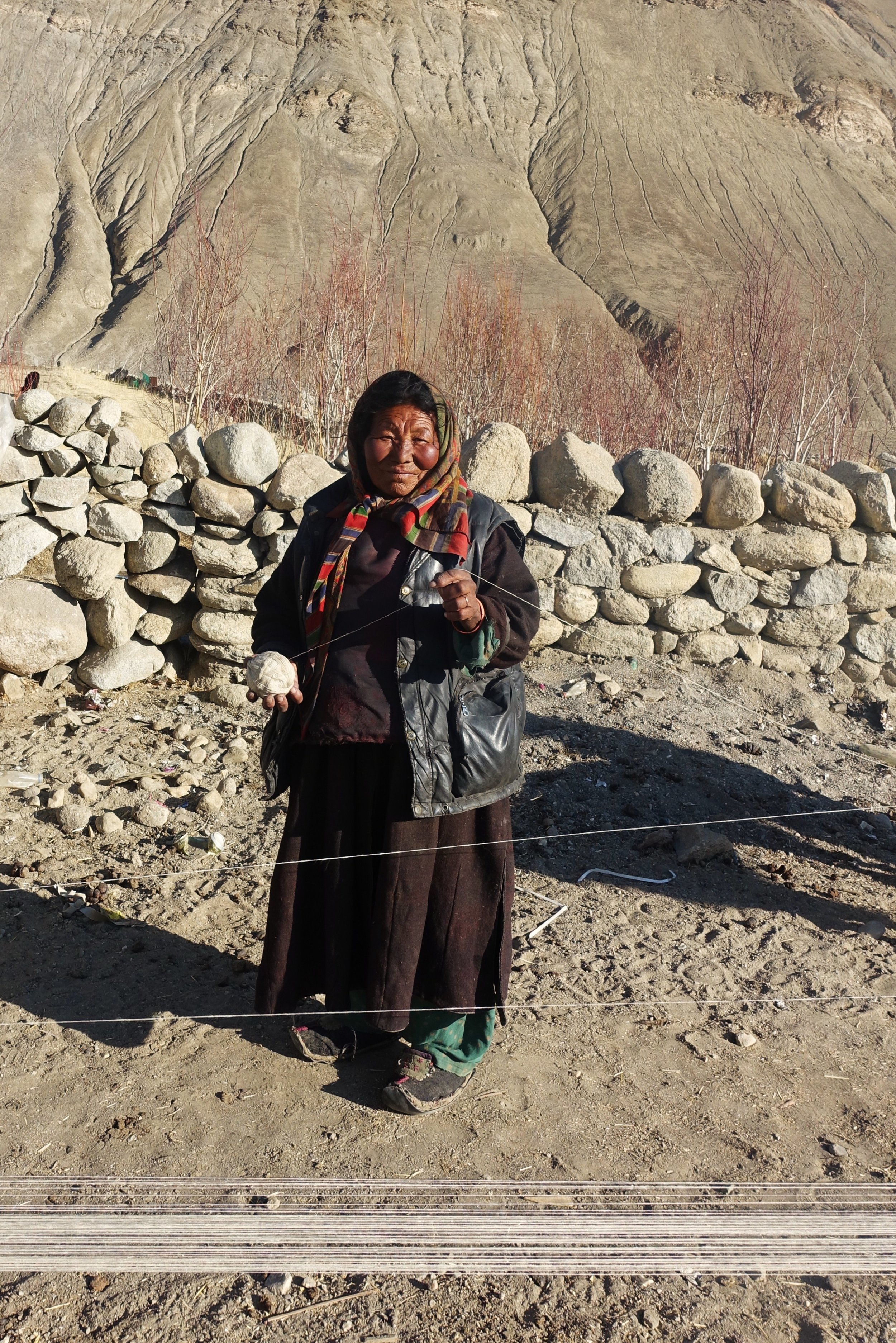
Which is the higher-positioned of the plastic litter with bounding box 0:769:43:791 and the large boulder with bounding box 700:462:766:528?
the large boulder with bounding box 700:462:766:528

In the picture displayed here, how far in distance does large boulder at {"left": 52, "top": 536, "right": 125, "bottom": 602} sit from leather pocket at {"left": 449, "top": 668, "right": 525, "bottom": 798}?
3286mm

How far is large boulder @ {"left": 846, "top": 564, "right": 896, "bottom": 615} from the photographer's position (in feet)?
20.1

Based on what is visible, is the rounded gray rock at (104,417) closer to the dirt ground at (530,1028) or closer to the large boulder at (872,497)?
the dirt ground at (530,1028)

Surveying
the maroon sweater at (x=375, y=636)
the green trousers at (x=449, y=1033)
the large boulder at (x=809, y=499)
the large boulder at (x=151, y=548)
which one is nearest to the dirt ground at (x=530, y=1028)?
the green trousers at (x=449, y=1033)

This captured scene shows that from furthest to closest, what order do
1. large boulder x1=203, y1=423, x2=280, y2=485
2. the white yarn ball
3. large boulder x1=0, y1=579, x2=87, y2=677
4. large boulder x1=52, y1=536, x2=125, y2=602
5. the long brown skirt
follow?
large boulder x1=203, y1=423, x2=280, y2=485 → large boulder x1=52, y1=536, x2=125, y2=602 → large boulder x1=0, y1=579, x2=87, y2=677 → the long brown skirt → the white yarn ball

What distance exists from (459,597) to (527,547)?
3.72 meters

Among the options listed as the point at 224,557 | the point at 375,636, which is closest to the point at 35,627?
the point at 224,557

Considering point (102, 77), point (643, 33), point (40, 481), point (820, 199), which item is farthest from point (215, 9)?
point (40, 481)

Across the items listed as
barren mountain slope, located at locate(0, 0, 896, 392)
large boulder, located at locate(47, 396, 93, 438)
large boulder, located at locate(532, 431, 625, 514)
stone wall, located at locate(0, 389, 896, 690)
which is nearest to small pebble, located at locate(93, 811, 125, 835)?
stone wall, located at locate(0, 389, 896, 690)

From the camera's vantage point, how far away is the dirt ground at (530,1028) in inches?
72.7

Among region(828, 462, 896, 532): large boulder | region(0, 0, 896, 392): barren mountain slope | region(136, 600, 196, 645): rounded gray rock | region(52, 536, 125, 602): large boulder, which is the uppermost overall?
region(0, 0, 896, 392): barren mountain slope

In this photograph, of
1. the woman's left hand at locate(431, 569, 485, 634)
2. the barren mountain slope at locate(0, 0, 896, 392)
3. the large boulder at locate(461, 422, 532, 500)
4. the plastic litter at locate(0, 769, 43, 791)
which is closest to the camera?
the woman's left hand at locate(431, 569, 485, 634)

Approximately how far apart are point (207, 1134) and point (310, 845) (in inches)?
27.8

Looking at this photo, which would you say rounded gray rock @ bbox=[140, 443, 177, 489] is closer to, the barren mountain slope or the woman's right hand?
the woman's right hand
